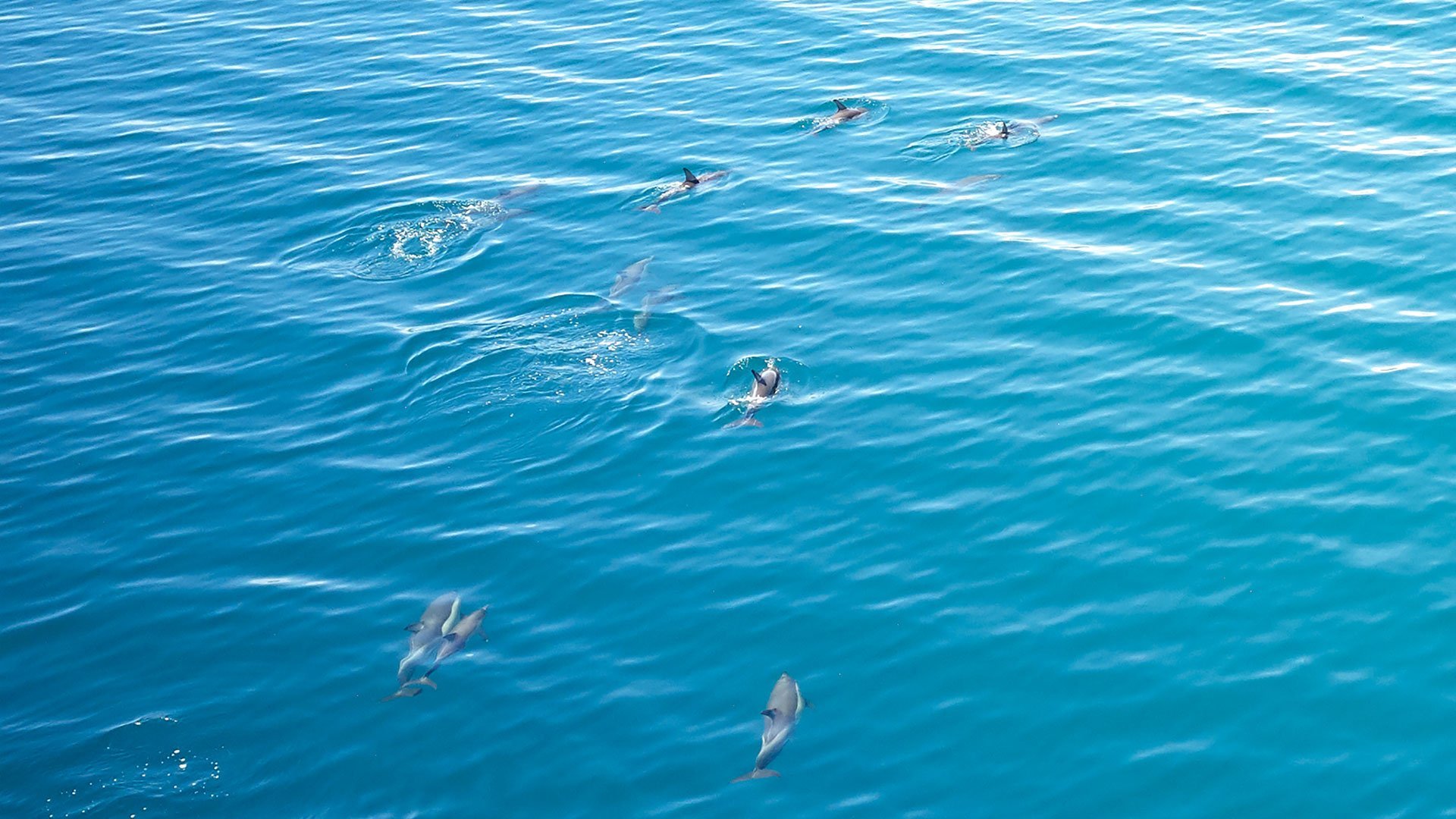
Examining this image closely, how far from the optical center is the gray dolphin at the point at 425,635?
530 inches

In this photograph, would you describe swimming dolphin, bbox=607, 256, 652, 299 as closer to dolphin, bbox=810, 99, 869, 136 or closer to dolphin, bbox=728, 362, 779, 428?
dolphin, bbox=728, 362, 779, 428

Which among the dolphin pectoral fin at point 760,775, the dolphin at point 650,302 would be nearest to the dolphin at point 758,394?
the dolphin at point 650,302

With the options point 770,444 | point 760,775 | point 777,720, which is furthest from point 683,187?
point 760,775

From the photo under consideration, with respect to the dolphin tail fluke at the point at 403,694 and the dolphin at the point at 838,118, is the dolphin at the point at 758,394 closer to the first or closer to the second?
the dolphin tail fluke at the point at 403,694

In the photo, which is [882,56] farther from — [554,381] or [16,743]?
[16,743]

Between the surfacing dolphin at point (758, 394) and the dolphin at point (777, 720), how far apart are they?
477 cm

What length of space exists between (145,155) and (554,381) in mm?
15266

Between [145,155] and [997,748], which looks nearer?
[997,748]

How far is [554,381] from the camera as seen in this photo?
18.2 meters

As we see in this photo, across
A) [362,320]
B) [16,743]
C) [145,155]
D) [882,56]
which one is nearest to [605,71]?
[882,56]

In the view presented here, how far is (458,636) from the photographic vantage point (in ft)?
45.4

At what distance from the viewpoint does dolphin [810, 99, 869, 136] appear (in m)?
25.6

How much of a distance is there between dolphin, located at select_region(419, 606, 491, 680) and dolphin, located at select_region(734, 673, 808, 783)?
3.43m

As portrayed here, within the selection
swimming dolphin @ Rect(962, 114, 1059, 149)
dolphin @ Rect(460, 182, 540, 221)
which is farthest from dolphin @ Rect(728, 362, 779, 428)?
swimming dolphin @ Rect(962, 114, 1059, 149)
